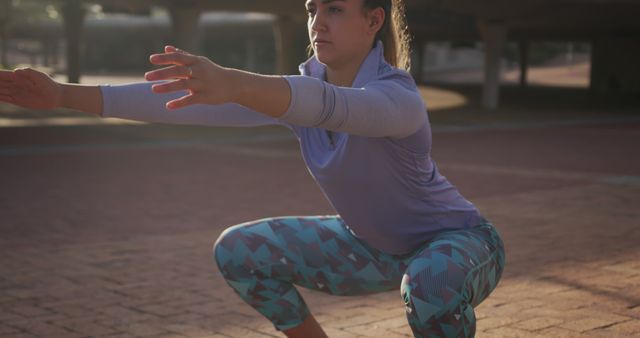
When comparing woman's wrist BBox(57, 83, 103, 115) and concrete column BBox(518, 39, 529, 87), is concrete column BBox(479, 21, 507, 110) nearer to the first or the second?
concrete column BBox(518, 39, 529, 87)

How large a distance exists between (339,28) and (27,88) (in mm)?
1059

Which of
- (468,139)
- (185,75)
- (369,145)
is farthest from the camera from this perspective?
(468,139)

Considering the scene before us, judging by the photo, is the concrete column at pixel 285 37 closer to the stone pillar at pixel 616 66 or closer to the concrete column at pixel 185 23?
the concrete column at pixel 185 23

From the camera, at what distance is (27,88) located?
2721mm

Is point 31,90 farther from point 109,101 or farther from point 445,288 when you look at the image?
point 445,288

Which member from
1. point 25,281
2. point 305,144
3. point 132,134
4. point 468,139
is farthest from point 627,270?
point 132,134

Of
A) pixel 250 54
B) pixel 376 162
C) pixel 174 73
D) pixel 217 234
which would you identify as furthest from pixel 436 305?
pixel 250 54

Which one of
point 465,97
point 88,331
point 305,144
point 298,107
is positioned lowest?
point 465,97

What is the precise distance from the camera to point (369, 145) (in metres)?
3.02

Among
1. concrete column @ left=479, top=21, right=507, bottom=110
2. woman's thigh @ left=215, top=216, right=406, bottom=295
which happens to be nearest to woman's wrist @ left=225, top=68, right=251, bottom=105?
woman's thigh @ left=215, top=216, right=406, bottom=295

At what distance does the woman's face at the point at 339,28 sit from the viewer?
3.05 meters

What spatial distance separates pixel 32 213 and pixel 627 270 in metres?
5.60

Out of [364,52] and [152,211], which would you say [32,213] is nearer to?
[152,211]

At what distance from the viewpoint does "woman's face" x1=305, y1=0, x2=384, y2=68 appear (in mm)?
3047
